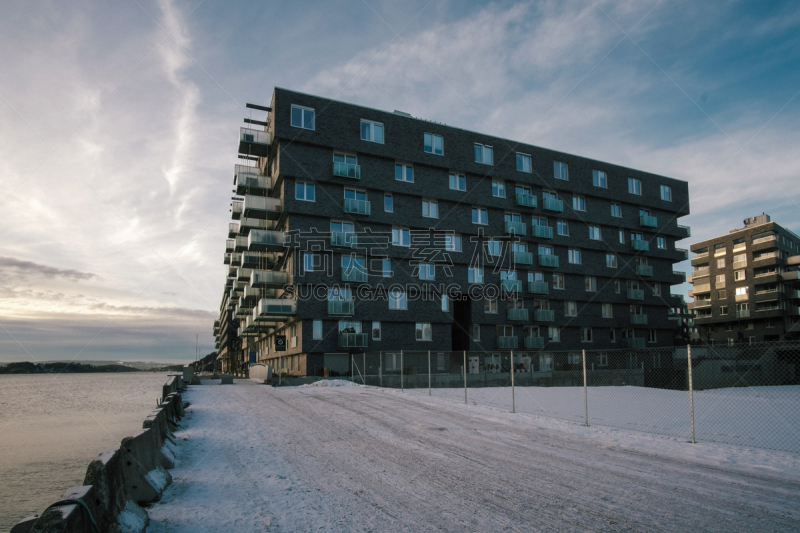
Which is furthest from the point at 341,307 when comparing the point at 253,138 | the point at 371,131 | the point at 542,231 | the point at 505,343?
the point at 542,231

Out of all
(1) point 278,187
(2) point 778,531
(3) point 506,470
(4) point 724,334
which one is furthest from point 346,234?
(4) point 724,334

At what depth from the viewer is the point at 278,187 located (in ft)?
138

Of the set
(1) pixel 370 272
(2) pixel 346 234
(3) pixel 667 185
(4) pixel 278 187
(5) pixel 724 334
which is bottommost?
(5) pixel 724 334

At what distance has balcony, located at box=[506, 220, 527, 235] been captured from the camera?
49.4 metres

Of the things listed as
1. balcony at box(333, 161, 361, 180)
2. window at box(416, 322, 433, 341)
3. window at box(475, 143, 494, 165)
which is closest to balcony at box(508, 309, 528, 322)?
window at box(416, 322, 433, 341)

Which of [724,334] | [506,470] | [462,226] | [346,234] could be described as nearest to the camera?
[506,470]

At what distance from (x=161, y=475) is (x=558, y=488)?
583 centimetres

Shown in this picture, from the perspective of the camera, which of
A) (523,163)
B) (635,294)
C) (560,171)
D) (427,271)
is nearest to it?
(427,271)

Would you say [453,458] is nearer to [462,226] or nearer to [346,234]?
[346,234]

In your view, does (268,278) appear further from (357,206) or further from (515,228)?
(515,228)

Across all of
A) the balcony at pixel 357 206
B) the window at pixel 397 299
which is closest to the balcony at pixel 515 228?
the window at pixel 397 299

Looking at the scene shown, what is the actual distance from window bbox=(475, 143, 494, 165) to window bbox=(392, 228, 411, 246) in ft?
33.5

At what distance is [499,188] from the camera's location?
50094mm

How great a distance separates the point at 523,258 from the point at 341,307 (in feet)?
63.9
